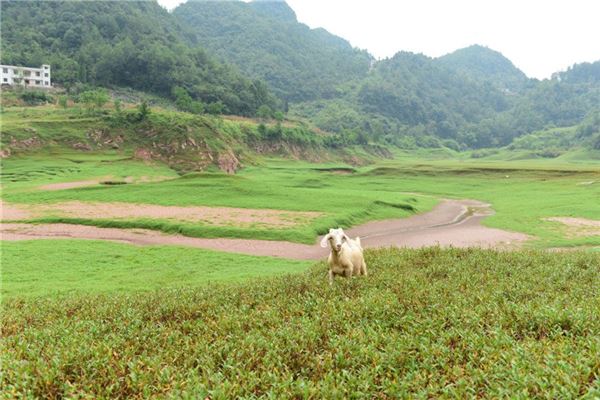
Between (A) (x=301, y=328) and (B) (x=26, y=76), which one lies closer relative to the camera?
(A) (x=301, y=328)

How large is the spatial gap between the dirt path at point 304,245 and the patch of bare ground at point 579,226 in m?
4.02

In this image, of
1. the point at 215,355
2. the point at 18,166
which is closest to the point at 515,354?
the point at 215,355

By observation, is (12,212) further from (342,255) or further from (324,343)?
(324,343)

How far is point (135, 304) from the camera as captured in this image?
10641 millimetres

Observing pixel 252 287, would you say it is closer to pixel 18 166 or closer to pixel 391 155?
pixel 18 166

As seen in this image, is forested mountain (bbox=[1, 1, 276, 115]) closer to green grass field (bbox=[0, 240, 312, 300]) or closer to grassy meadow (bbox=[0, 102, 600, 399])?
green grass field (bbox=[0, 240, 312, 300])

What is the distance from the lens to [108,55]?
5310 inches

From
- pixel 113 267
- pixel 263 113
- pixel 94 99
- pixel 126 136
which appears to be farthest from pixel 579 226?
pixel 263 113

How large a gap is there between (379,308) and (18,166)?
64.0 metres

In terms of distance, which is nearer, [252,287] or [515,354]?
[515,354]

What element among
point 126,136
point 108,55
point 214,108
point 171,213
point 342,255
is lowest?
point 171,213

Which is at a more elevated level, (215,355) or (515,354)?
(515,354)

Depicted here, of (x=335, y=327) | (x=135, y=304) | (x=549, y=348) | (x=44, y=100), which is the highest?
(x=44, y=100)

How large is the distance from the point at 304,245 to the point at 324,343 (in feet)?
64.1
